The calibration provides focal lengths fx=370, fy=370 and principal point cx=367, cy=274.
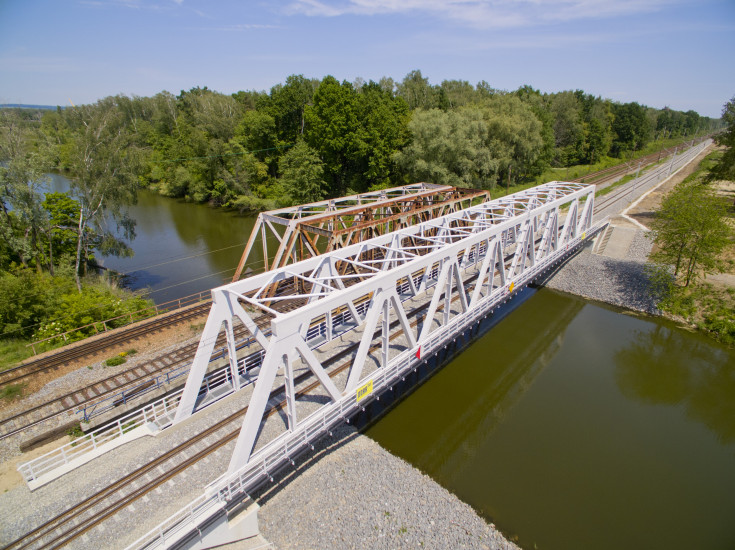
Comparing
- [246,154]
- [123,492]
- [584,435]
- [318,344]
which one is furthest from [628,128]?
[123,492]

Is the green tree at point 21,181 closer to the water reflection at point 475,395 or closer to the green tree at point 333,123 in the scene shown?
the water reflection at point 475,395

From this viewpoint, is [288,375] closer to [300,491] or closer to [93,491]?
[300,491]

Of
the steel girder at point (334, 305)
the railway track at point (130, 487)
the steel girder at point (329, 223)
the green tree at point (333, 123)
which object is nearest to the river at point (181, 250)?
the steel girder at point (329, 223)

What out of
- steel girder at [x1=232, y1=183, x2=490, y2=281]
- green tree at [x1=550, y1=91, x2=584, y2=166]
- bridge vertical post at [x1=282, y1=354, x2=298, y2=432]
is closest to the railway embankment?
steel girder at [x1=232, y1=183, x2=490, y2=281]

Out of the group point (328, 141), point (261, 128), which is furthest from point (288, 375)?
point (261, 128)

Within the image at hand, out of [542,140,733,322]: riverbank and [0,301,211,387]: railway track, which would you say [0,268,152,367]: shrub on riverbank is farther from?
[542,140,733,322]: riverbank

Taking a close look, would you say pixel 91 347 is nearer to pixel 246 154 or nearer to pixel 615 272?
pixel 615 272
